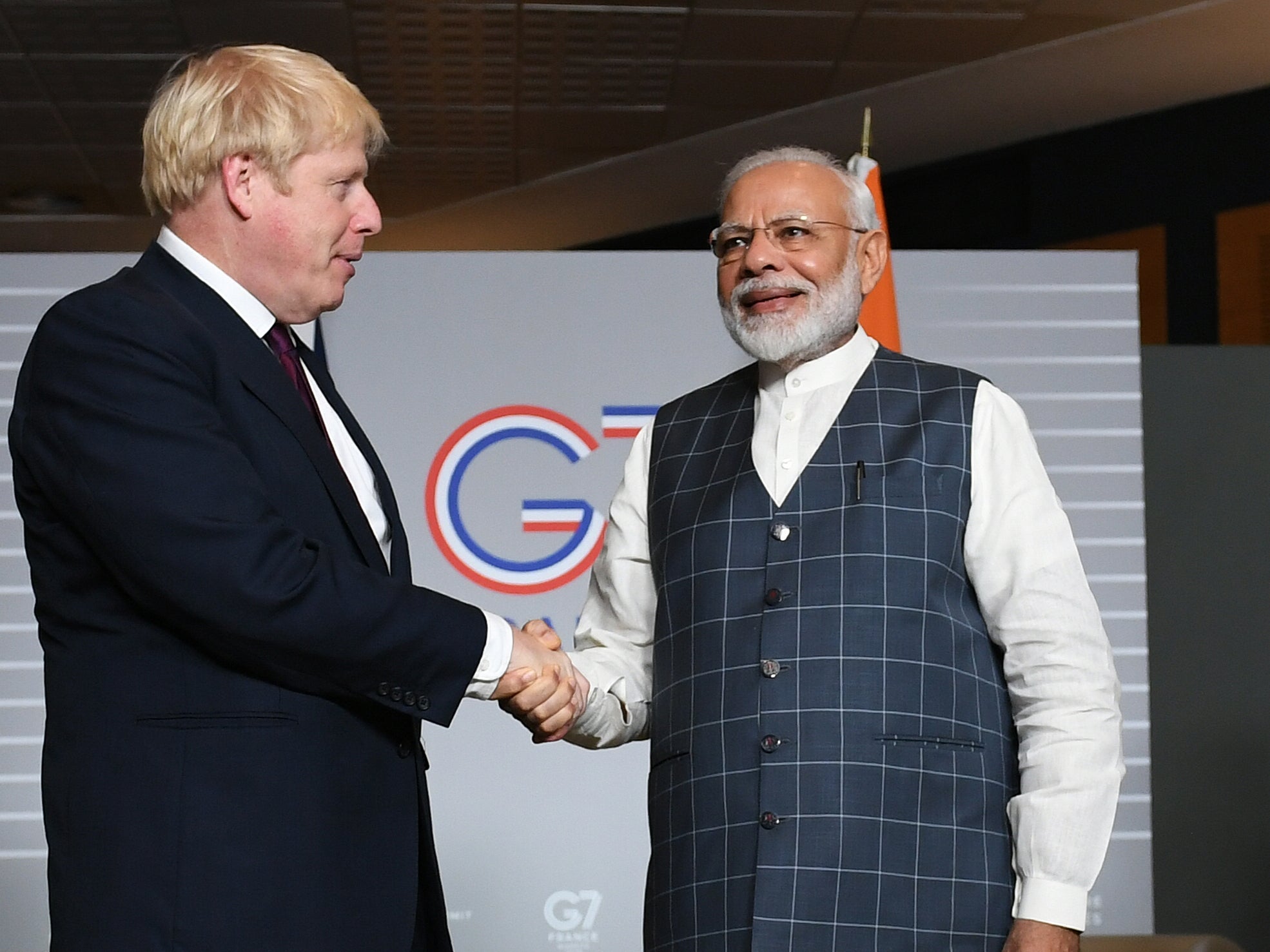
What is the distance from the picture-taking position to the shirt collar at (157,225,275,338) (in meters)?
1.85

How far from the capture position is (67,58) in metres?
6.36

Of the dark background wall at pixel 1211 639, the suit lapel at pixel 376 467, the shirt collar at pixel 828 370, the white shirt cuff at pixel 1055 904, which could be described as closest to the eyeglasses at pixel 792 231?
the shirt collar at pixel 828 370

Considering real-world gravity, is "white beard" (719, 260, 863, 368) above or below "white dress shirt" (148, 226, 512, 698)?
above

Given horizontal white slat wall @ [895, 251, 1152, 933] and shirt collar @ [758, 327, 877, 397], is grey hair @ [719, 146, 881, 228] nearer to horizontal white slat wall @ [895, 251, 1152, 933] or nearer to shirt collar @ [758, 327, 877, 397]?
shirt collar @ [758, 327, 877, 397]

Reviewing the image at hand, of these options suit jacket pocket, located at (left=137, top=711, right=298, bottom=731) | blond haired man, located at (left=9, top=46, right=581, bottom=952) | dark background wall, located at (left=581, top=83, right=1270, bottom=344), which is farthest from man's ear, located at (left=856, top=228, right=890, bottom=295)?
dark background wall, located at (left=581, top=83, right=1270, bottom=344)

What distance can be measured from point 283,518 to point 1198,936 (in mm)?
1845

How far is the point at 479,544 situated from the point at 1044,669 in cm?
245

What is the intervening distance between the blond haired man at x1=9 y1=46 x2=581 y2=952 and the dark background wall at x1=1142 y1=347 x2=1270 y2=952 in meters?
3.47

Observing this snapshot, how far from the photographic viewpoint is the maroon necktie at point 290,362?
6.22 ft

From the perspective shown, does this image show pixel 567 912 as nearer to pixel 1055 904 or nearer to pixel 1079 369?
pixel 1079 369

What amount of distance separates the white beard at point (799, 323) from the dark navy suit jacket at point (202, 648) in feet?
2.01

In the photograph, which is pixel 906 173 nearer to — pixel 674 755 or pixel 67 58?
pixel 67 58

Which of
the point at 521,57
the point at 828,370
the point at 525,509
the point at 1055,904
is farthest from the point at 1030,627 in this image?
the point at 521,57

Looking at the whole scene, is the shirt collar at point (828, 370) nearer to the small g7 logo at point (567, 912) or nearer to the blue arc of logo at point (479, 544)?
the blue arc of logo at point (479, 544)
